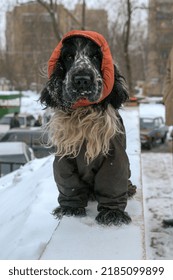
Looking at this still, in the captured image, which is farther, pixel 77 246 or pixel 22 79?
pixel 22 79

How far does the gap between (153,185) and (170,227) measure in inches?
89.0

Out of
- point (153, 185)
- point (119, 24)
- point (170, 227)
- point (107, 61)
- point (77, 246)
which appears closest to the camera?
point (77, 246)

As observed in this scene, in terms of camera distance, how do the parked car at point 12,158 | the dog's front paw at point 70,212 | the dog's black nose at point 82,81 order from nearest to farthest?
1. the dog's black nose at point 82,81
2. the dog's front paw at point 70,212
3. the parked car at point 12,158

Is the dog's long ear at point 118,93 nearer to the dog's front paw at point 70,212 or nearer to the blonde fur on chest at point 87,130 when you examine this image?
the blonde fur on chest at point 87,130

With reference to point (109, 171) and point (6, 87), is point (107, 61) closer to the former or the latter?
point (109, 171)

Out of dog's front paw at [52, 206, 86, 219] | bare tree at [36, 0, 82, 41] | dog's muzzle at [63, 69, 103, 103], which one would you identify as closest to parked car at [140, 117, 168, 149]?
bare tree at [36, 0, 82, 41]

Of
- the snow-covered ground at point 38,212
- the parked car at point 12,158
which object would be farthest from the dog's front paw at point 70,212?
the parked car at point 12,158

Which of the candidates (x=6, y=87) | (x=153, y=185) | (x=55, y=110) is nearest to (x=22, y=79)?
(x=6, y=87)

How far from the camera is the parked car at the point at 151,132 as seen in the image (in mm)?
17016

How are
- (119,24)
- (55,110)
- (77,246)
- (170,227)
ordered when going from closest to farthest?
(77,246)
(55,110)
(170,227)
(119,24)

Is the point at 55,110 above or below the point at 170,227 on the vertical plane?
above

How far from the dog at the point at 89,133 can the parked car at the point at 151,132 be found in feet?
44.9

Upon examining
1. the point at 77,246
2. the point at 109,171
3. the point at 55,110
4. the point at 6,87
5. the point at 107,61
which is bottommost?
the point at 6,87
